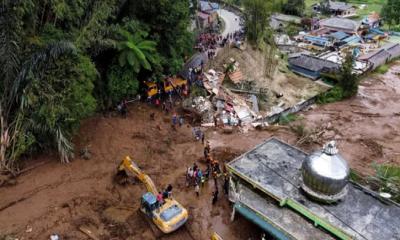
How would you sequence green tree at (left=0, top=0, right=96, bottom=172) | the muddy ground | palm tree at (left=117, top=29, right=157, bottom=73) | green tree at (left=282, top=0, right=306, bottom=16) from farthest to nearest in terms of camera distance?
green tree at (left=282, top=0, right=306, bottom=16)
palm tree at (left=117, top=29, right=157, bottom=73)
the muddy ground
green tree at (left=0, top=0, right=96, bottom=172)

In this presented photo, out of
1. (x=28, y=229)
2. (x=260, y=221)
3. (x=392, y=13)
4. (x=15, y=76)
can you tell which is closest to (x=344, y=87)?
(x=260, y=221)

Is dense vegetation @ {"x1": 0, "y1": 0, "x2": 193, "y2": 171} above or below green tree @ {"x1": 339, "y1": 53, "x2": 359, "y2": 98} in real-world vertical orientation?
above

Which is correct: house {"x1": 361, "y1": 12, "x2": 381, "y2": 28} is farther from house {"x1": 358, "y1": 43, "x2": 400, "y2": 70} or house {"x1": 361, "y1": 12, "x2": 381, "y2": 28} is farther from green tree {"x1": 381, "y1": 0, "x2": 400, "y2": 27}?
house {"x1": 358, "y1": 43, "x2": 400, "y2": 70}

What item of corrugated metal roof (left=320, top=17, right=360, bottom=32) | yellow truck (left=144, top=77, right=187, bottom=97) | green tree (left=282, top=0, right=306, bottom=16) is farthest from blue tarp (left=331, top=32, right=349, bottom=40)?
yellow truck (left=144, top=77, right=187, bottom=97)

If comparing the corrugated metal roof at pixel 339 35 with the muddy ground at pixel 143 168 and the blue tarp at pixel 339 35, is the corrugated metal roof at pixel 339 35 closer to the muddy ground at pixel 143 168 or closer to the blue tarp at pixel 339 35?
the blue tarp at pixel 339 35

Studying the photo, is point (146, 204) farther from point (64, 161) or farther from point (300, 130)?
point (300, 130)

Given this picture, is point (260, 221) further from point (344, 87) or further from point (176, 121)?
point (344, 87)
